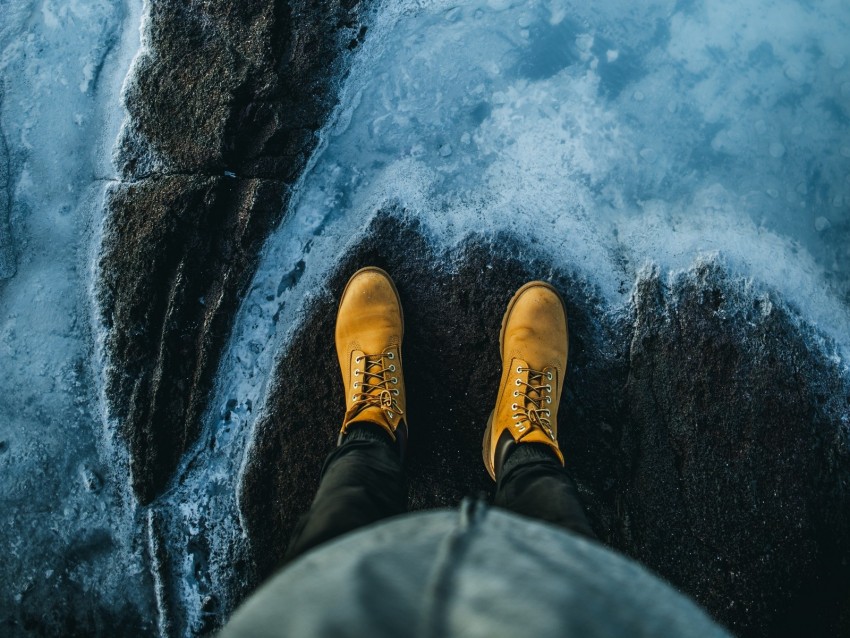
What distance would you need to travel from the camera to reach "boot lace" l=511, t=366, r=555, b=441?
2.12m

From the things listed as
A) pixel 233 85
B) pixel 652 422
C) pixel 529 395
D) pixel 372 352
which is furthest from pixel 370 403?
pixel 233 85

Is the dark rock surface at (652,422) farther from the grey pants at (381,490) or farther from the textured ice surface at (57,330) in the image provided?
the textured ice surface at (57,330)

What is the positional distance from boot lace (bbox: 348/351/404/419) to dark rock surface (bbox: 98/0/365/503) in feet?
2.01

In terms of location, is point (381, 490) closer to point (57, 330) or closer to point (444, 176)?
point (444, 176)

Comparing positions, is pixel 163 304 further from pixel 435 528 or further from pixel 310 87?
pixel 435 528

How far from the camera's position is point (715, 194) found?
2369mm

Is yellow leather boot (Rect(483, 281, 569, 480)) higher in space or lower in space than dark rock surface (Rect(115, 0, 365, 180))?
lower

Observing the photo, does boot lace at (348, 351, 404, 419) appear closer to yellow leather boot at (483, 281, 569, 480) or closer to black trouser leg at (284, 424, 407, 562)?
black trouser leg at (284, 424, 407, 562)

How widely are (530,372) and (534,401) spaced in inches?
4.5

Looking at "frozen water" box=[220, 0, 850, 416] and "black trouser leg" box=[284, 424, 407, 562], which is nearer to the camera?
"black trouser leg" box=[284, 424, 407, 562]

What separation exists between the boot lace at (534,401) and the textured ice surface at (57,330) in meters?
1.62

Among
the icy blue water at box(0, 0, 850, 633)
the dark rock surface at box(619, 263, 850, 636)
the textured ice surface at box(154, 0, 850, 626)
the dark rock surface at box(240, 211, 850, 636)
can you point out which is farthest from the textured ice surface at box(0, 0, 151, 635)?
the dark rock surface at box(619, 263, 850, 636)

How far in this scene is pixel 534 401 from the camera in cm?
218

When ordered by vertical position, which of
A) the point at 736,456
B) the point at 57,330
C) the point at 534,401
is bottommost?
the point at 736,456
